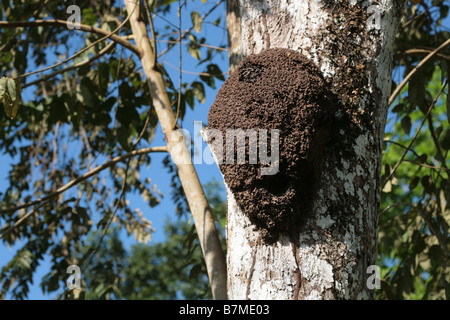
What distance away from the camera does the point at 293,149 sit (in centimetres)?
181

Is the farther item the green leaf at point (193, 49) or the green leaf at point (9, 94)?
the green leaf at point (193, 49)

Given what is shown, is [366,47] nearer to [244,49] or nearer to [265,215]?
[244,49]

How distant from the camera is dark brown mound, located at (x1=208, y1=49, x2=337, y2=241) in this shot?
1803 mm

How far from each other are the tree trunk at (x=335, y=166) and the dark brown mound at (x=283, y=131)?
0.14ft

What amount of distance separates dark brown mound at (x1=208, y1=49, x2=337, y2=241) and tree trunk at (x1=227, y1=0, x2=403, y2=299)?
42mm

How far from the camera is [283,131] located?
6.01ft

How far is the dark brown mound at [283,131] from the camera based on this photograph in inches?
71.0

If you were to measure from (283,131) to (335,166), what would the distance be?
211 mm

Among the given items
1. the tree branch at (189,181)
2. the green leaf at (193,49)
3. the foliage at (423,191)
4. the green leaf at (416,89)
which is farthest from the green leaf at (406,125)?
the tree branch at (189,181)

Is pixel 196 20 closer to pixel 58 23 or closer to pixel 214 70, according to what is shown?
pixel 214 70
